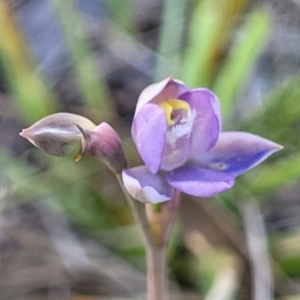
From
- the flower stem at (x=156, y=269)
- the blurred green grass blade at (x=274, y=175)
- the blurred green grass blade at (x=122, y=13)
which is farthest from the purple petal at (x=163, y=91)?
the blurred green grass blade at (x=122, y=13)

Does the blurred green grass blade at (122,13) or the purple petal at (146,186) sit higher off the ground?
the blurred green grass blade at (122,13)

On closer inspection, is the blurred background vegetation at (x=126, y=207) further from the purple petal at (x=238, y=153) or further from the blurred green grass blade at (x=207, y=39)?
the purple petal at (x=238, y=153)

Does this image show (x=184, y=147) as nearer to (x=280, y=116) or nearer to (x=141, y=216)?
(x=141, y=216)

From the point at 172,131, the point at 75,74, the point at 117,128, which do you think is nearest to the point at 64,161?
the point at 117,128

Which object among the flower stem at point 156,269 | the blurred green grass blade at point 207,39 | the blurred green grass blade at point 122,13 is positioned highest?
the blurred green grass blade at point 122,13

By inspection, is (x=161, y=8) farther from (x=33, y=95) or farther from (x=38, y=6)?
(x=33, y=95)

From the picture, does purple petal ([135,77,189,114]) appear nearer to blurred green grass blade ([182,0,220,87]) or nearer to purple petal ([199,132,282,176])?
purple petal ([199,132,282,176])

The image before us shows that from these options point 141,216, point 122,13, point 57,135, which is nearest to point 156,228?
point 141,216

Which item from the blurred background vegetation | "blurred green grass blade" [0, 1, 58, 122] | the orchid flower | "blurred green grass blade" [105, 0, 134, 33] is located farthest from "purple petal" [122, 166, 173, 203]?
"blurred green grass blade" [105, 0, 134, 33]

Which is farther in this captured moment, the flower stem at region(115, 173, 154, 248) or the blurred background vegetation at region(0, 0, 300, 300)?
the blurred background vegetation at region(0, 0, 300, 300)
